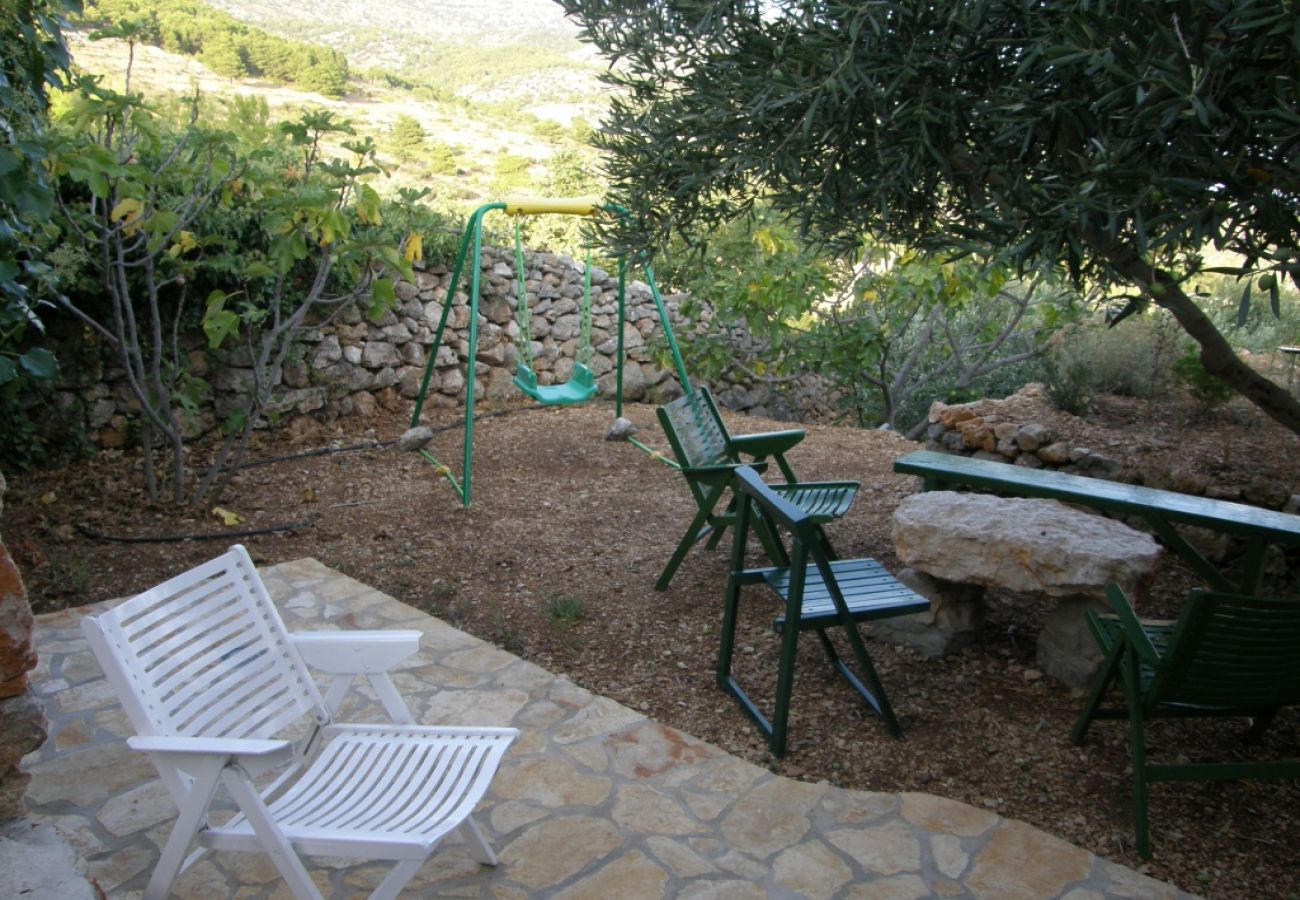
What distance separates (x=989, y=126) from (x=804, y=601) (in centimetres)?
155

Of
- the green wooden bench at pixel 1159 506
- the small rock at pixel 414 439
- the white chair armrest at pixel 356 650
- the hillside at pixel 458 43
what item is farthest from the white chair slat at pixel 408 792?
the hillside at pixel 458 43

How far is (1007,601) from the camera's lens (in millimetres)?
3928

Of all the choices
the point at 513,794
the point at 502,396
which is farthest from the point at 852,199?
the point at 502,396

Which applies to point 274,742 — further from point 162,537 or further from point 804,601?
point 162,537

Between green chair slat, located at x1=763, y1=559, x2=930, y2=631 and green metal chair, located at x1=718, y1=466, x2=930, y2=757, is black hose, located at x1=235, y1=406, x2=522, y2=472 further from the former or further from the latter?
green chair slat, located at x1=763, y1=559, x2=930, y2=631

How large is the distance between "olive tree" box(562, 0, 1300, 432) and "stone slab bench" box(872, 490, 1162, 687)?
685 millimetres

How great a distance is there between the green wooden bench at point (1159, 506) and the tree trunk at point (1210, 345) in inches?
15.3

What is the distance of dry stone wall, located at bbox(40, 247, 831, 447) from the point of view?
6003mm

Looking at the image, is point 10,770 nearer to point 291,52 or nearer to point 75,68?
point 75,68

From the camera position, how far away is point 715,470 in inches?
157

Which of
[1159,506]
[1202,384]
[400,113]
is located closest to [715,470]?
[1159,506]

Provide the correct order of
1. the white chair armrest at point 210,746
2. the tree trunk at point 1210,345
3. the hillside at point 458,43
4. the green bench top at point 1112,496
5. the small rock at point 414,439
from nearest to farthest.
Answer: the white chair armrest at point 210,746
the tree trunk at point 1210,345
the green bench top at point 1112,496
the small rock at point 414,439
the hillside at point 458,43

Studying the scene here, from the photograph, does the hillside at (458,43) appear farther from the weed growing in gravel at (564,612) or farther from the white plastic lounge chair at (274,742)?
the white plastic lounge chair at (274,742)

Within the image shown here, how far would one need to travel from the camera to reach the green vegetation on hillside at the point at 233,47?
19.7 m
